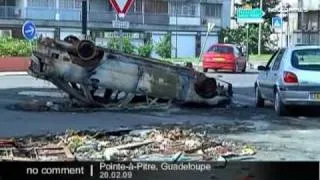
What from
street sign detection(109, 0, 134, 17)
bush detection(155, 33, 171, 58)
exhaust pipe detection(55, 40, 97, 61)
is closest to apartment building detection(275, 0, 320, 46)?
bush detection(155, 33, 171, 58)

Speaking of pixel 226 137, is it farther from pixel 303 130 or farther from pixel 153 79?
pixel 153 79

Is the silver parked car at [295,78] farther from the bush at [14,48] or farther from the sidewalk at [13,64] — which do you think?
the bush at [14,48]

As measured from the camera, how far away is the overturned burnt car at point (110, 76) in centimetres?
1505

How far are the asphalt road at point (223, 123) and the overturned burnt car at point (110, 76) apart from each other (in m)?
0.50

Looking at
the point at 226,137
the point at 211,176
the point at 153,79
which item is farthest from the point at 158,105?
the point at 211,176

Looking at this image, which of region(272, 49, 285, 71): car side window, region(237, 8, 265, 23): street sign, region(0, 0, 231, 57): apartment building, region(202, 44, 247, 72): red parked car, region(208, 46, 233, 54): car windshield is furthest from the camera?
region(0, 0, 231, 57): apartment building

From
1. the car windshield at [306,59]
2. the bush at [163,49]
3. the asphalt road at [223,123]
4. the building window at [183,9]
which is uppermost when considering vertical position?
the building window at [183,9]

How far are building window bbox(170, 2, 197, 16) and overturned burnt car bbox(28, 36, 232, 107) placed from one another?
197 ft

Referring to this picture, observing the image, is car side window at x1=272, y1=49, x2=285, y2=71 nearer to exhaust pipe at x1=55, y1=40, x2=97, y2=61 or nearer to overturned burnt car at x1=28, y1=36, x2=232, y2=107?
overturned burnt car at x1=28, y1=36, x2=232, y2=107

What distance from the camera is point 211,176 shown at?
3.72 m

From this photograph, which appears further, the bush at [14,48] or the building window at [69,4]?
the building window at [69,4]

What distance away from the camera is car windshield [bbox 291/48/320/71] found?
1434 centimetres

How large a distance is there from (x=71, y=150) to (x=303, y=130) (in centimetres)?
462

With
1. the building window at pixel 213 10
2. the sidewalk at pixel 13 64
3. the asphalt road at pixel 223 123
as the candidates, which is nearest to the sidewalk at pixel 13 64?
the sidewalk at pixel 13 64
